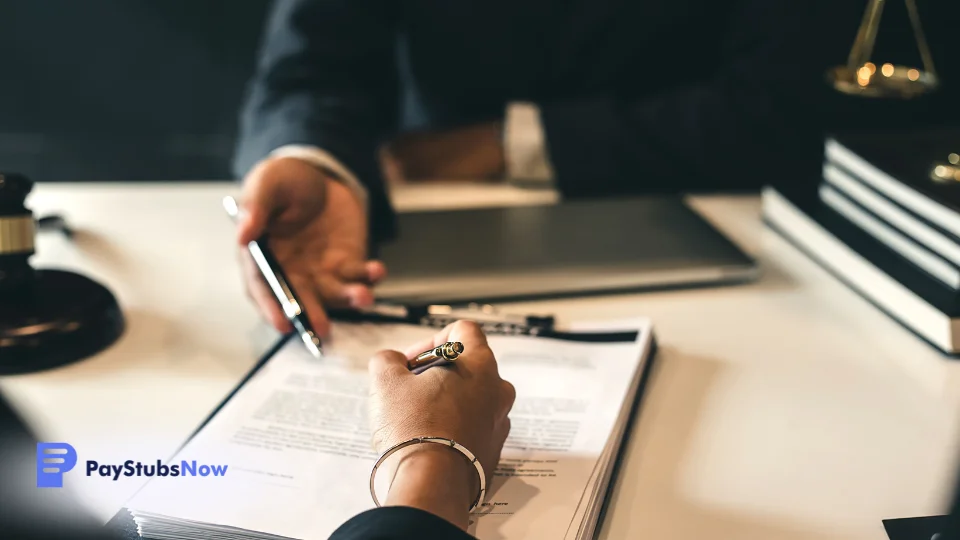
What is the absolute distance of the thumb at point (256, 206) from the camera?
0.78 m

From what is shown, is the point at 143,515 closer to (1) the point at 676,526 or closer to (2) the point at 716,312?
(1) the point at 676,526

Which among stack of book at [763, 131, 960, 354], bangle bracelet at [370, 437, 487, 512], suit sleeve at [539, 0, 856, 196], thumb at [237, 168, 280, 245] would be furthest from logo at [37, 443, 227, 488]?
suit sleeve at [539, 0, 856, 196]

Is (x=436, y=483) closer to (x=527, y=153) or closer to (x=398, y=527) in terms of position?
(x=398, y=527)

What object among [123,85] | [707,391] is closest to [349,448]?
[707,391]

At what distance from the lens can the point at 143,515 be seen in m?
0.51

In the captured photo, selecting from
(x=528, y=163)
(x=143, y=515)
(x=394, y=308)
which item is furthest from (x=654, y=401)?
(x=528, y=163)

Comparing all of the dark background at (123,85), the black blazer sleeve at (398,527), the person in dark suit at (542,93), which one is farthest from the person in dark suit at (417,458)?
the dark background at (123,85)

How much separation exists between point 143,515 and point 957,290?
699mm

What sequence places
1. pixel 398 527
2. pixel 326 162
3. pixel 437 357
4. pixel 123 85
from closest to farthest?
1. pixel 398 527
2. pixel 437 357
3. pixel 326 162
4. pixel 123 85

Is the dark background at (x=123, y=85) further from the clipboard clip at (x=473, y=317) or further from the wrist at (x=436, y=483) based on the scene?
the wrist at (x=436, y=483)

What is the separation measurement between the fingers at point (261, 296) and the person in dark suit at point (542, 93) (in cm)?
14

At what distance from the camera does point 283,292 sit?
750mm

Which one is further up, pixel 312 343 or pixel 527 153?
pixel 527 153

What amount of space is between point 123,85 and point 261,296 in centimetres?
152
